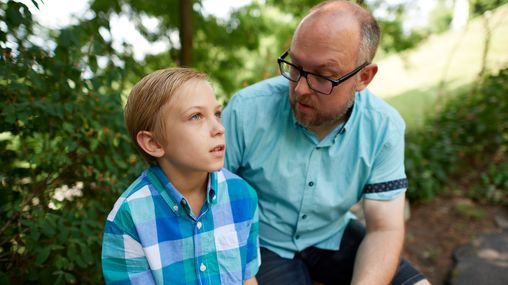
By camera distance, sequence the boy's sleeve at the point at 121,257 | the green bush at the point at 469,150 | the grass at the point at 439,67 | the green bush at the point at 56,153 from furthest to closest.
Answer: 1. the grass at the point at 439,67
2. the green bush at the point at 469,150
3. the green bush at the point at 56,153
4. the boy's sleeve at the point at 121,257

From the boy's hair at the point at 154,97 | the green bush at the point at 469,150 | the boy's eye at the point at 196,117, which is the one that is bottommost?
the green bush at the point at 469,150

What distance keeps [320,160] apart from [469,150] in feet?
10.4

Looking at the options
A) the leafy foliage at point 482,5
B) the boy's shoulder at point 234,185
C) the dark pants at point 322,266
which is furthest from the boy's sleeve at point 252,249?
the leafy foliage at point 482,5

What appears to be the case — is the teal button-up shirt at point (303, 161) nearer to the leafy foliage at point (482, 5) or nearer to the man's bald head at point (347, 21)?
the man's bald head at point (347, 21)

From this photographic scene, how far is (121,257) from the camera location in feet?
4.84

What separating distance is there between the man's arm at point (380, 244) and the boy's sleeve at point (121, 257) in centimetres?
102

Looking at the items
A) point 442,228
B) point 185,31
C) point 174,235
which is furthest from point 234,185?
point 442,228

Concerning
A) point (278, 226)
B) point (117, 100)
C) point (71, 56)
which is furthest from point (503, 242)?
point (71, 56)

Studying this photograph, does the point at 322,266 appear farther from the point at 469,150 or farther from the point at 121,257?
the point at 469,150

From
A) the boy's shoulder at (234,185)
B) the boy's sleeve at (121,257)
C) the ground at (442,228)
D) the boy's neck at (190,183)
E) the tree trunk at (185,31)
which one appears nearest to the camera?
the boy's sleeve at (121,257)

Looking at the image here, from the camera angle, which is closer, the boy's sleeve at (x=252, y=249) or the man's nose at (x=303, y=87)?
the boy's sleeve at (x=252, y=249)

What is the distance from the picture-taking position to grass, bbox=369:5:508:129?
5285mm

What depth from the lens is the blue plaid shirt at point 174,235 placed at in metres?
1.47

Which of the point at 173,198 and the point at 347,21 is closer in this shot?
the point at 173,198
